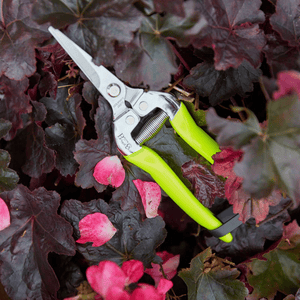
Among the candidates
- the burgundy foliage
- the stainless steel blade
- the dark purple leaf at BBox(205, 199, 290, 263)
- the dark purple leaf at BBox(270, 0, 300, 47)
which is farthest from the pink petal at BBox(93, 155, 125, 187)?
the dark purple leaf at BBox(270, 0, 300, 47)

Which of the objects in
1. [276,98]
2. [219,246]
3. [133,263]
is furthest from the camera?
[219,246]

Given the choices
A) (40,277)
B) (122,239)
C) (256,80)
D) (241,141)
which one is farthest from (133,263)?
(256,80)

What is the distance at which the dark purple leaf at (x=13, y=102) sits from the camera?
68cm

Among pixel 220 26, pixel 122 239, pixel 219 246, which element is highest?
pixel 220 26

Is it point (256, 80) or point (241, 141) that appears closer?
point (241, 141)

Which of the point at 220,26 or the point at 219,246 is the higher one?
the point at 220,26

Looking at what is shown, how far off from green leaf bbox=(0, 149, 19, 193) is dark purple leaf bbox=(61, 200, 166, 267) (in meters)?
0.13

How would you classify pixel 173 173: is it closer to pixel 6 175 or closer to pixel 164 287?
pixel 164 287

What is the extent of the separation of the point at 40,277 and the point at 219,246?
471 mm

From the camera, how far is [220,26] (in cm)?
58

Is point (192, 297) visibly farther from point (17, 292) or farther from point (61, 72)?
point (61, 72)

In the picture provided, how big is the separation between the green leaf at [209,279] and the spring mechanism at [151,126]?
0.32m

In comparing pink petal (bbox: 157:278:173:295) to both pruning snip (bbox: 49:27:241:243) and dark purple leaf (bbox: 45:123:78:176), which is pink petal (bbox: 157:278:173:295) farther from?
dark purple leaf (bbox: 45:123:78:176)

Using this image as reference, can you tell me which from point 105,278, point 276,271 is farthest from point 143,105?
point 276,271
